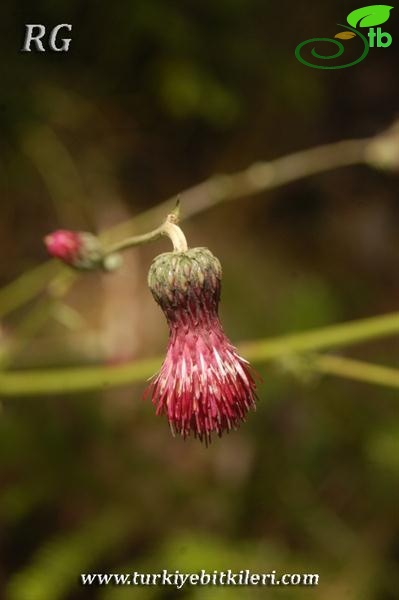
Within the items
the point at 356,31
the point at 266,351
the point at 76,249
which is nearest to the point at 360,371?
the point at 266,351

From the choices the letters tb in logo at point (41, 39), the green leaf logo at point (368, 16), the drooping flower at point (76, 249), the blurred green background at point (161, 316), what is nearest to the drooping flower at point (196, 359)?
the drooping flower at point (76, 249)

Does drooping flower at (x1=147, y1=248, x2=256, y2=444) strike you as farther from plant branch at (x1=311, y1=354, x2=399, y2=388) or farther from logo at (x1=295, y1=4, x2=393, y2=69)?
logo at (x1=295, y1=4, x2=393, y2=69)

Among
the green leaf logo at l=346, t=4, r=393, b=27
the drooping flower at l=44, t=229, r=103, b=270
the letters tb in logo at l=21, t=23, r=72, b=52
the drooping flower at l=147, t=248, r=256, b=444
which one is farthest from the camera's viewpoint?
the letters tb in logo at l=21, t=23, r=72, b=52

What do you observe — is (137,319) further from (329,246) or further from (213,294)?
(213,294)

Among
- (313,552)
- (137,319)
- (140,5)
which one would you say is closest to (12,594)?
(313,552)

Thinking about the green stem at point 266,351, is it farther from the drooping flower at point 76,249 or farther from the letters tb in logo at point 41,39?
the letters tb in logo at point 41,39

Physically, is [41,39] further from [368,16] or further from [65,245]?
[65,245]

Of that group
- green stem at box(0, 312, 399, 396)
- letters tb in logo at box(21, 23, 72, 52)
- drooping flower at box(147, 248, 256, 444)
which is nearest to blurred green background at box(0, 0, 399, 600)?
letters tb in logo at box(21, 23, 72, 52)
